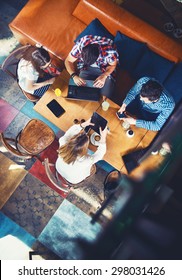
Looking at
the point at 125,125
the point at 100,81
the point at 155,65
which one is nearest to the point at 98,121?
the point at 125,125

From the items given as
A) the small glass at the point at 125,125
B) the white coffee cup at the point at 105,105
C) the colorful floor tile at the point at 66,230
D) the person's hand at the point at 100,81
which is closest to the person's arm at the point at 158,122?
the small glass at the point at 125,125

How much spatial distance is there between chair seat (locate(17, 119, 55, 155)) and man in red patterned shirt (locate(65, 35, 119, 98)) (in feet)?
2.56

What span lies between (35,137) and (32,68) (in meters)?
0.89

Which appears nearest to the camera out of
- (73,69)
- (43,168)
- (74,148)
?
(74,148)

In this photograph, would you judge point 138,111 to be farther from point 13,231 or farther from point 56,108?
point 13,231

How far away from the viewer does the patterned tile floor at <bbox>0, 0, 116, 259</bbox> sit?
378 centimetres

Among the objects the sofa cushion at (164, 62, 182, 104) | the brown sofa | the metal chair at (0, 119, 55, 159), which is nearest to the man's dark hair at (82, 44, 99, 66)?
the brown sofa

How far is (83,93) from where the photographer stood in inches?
132

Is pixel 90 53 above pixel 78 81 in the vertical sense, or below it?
above

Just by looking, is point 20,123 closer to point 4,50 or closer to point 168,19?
point 4,50

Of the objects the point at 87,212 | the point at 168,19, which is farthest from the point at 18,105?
the point at 168,19

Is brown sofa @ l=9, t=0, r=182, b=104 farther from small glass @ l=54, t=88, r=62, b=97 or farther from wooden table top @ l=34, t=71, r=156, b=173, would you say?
small glass @ l=54, t=88, r=62, b=97

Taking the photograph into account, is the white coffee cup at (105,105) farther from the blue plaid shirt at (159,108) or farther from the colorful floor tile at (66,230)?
the colorful floor tile at (66,230)

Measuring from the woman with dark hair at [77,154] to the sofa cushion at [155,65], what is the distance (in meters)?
1.18
